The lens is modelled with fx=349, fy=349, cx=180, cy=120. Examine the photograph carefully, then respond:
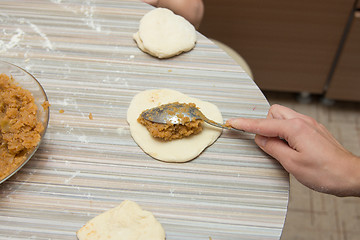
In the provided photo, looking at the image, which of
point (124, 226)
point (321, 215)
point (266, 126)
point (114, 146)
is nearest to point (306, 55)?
point (321, 215)

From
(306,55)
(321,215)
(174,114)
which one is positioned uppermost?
(174,114)

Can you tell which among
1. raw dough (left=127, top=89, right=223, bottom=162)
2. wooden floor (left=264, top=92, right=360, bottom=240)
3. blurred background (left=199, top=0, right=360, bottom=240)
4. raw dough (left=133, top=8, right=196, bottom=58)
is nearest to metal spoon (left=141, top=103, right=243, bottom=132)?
raw dough (left=127, top=89, right=223, bottom=162)

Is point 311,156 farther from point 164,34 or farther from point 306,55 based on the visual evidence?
point 306,55

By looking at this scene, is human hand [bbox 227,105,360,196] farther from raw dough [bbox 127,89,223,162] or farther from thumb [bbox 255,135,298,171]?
raw dough [bbox 127,89,223,162]

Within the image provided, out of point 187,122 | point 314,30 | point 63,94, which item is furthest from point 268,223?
point 314,30

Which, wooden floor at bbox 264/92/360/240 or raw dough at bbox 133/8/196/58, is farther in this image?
wooden floor at bbox 264/92/360/240

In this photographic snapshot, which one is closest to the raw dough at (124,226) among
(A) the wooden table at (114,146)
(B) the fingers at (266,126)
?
(A) the wooden table at (114,146)
